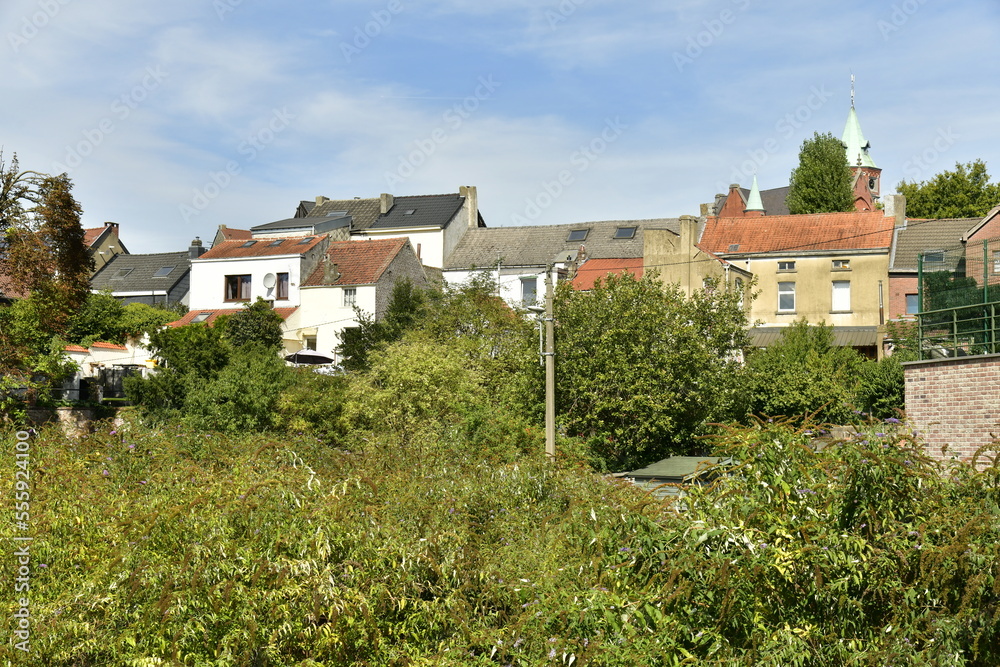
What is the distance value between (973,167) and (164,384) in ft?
165

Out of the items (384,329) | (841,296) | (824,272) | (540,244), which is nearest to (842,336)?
(841,296)

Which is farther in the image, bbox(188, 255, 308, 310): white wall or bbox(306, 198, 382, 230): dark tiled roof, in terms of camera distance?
bbox(306, 198, 382, 230): dark tiled roof

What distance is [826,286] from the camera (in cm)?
4741

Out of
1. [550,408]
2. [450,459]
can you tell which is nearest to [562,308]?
[550,408]

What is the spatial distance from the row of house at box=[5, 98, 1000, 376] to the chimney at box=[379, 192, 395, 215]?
0.31 feet

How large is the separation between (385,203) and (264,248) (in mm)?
14460

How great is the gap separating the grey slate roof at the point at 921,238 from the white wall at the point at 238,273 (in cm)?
2925

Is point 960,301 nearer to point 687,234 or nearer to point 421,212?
point 687,234

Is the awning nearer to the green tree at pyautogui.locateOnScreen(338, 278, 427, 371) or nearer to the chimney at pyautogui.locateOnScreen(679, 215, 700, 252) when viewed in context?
the chimney at pyautogui.locateOnScreen(679, 215, 700, 252)

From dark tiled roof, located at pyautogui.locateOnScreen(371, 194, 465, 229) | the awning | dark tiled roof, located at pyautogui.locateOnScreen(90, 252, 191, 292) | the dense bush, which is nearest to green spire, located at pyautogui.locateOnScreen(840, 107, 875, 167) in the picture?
dark tiled roof, located at pyautogui.locateOnScreen(371, 194, 465, 229)

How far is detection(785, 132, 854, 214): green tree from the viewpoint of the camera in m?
65.9

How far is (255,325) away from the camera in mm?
46906

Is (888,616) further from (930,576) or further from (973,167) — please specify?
(973,167)

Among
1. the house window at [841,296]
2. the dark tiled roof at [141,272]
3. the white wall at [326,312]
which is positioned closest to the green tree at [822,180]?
the house window at [841,296]
